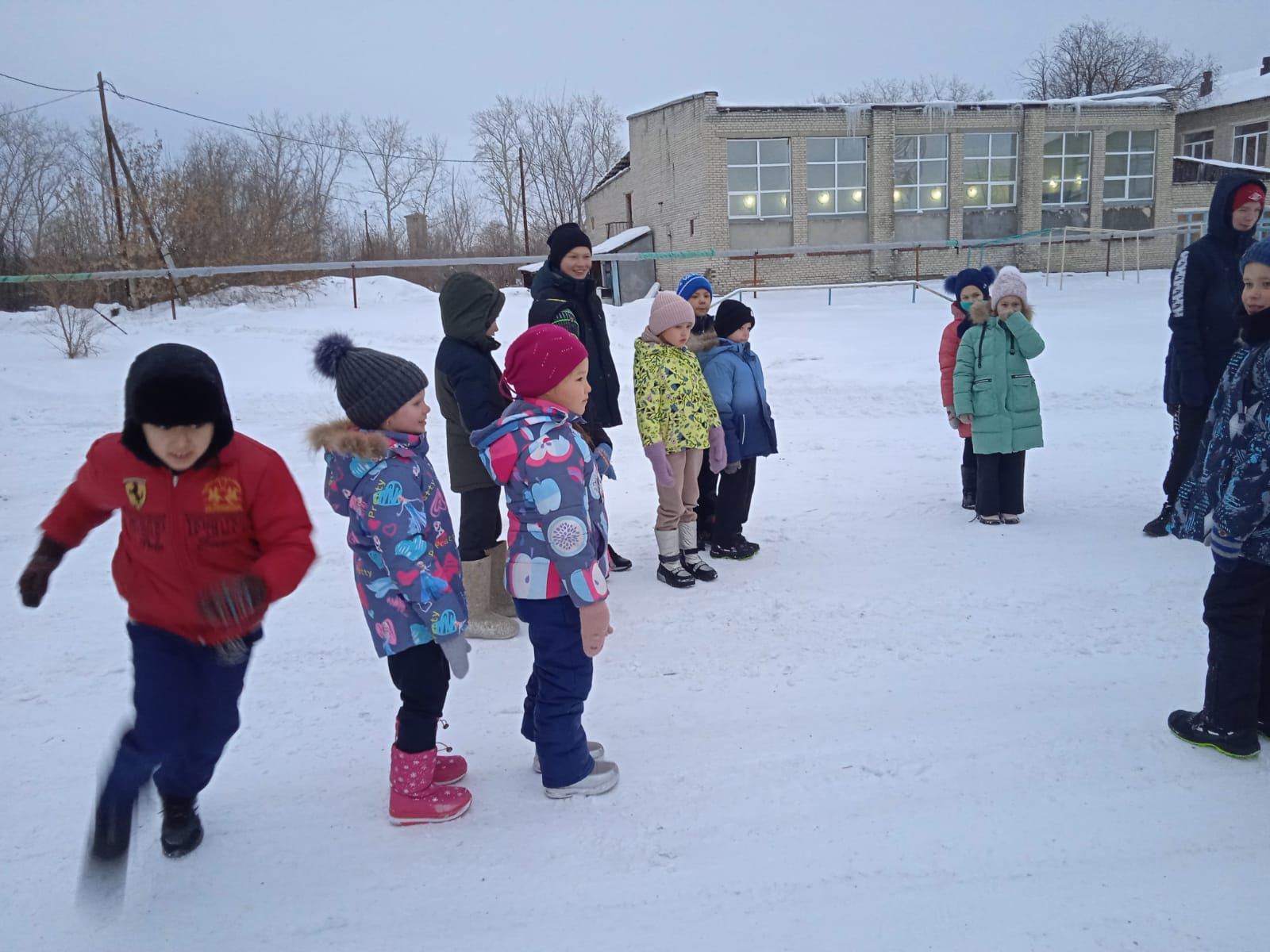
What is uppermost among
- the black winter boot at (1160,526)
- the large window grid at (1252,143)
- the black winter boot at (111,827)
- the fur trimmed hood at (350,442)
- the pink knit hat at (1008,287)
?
the large window grid at (1252,143)

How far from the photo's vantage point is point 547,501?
8.77 feet

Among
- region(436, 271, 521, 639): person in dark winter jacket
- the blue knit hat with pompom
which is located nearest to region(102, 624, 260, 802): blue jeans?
region(436, 271, 521, 639): person in dark winter jacket

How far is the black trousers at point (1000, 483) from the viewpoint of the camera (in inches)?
232

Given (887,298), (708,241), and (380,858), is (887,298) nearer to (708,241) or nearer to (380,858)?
(708,241)

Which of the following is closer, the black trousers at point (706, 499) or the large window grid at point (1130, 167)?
the black trousers at point (706, 499)

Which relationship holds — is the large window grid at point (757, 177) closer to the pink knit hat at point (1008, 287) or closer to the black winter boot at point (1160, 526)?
the pink knit hat at point (1008, 287)

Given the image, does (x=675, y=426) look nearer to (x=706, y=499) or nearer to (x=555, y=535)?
(x=706, y=499)

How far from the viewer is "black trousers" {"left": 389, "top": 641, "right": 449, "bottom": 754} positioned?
270 centimetres

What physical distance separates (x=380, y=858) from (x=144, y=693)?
88 centimetres

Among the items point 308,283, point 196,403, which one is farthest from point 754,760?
point 308,283

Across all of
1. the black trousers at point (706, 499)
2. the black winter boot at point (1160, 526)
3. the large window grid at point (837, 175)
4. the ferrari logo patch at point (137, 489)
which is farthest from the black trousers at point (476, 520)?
the large window grid at point (837, 175)

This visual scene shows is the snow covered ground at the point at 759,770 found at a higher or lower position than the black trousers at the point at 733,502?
lower

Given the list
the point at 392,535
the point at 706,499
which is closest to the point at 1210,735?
the point at 392,535

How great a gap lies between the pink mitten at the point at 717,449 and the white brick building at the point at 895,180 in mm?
22431
